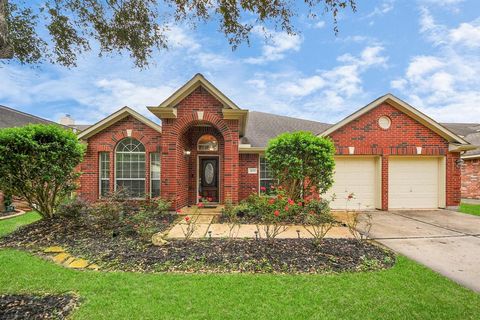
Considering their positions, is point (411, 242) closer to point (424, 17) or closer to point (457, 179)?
point (424, 17)

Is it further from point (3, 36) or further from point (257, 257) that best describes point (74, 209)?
point (3, 36)

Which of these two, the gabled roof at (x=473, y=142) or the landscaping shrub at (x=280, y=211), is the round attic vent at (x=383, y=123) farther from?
the gabled roof at (x=473, y=142)

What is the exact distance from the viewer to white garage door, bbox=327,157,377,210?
34.1ft

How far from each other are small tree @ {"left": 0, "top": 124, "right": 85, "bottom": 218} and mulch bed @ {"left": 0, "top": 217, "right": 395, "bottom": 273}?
139 cm

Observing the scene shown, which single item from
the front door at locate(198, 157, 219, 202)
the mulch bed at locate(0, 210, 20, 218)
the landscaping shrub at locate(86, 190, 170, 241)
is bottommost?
the mulch bed at locate(0, 210, 20, 218)

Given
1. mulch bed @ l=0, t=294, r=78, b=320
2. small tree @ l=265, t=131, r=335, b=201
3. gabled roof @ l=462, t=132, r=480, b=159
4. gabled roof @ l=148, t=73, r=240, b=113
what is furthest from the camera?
gabled roof @ l=462, t=132, r=480, b=159

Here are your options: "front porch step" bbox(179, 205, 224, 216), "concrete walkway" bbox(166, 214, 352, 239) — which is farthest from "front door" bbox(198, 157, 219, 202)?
"concrete walkway" bbox(166, 214, 352, 239)

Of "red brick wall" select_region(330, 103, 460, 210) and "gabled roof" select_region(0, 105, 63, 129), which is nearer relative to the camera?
"red brick wall" select_region(330, 103, 460, 210)

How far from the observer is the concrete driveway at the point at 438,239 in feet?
13.9

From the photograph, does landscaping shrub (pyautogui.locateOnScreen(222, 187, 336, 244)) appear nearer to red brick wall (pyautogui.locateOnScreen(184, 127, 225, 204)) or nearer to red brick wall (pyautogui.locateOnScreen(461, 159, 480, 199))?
red brick wall (pyautogui.locateOnScreen(184, 127, 225, 204))

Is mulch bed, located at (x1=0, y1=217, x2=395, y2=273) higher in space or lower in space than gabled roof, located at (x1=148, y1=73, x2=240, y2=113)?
lower

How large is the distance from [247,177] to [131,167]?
17.2ft

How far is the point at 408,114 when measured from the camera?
10.3 meters

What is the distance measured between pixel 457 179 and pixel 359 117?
5.14 m
